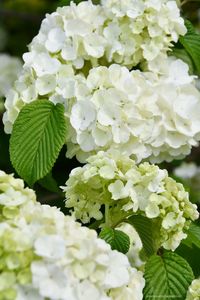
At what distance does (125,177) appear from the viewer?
6.36 ft

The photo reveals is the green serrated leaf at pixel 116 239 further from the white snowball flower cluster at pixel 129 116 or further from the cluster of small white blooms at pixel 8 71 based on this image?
the cluster of small white blooms at pixel 8 71

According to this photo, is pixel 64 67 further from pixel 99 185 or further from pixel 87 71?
pixel 99 185

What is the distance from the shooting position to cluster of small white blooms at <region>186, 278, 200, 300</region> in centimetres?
190

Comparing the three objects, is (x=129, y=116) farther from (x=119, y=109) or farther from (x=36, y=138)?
(x=36, y=138)

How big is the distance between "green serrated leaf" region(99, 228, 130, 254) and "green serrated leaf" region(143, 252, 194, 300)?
6 cm

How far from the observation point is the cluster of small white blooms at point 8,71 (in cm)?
318

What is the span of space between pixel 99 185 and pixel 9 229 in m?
0.34

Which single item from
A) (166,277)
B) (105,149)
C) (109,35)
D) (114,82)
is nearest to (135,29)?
(109,35)

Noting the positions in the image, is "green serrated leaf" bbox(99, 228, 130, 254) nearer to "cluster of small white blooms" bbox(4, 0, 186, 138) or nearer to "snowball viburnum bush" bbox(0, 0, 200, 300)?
"snowball viburnum bush" bbox(0, 0, 200, 300)

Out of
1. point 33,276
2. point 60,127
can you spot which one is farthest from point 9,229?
point 60,127

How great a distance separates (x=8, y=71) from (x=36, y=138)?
122 cm

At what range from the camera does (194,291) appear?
6.26 ft

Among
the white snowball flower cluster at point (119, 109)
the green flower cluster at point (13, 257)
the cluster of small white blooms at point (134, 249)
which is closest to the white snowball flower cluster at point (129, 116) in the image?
the white snowball flower cluster at point (119, 109)

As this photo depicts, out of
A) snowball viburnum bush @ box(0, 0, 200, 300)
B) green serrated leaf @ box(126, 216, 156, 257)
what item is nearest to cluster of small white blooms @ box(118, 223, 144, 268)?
snowball viburnum bush @ box(0, 0, 200, 300)
